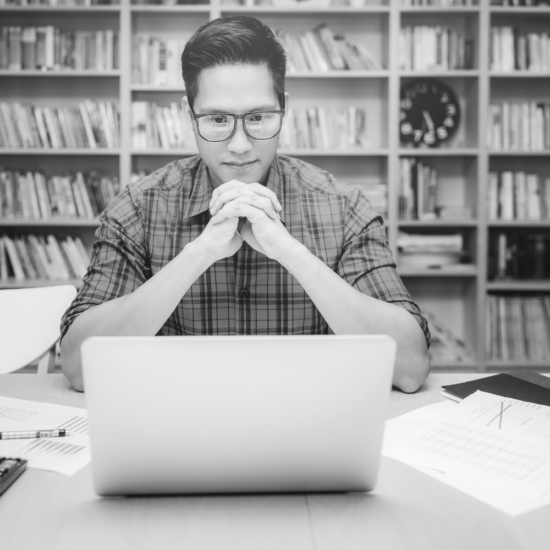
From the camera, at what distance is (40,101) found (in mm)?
3301

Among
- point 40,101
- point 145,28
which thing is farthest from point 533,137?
point 40,101

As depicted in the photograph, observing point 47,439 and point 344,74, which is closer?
point 47,439

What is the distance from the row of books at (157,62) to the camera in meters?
3.06

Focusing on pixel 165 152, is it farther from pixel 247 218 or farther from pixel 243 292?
pixel 247 218

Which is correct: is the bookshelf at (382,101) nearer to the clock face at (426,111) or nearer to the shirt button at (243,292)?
the clock face at (426,111)

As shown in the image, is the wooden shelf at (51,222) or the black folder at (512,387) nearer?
the black folder at (512,387)

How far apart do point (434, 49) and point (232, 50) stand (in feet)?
6.88

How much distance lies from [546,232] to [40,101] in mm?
2906

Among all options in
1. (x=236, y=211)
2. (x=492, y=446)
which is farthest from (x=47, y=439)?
(x=492, y=446)

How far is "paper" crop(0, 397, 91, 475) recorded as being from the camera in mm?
780

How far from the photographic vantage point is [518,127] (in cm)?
311

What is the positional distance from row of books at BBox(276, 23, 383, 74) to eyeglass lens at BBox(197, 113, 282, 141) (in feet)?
6.26

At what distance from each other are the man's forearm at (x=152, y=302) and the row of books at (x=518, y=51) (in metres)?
2.55

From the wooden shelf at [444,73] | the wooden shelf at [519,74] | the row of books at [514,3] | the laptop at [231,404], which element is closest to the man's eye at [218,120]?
the laptop at [231,404]
